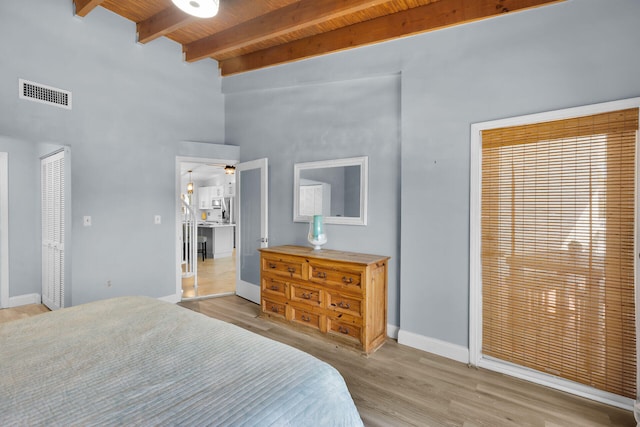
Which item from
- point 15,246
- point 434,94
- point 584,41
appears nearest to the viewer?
point 584,41

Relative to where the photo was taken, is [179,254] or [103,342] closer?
[103,342]

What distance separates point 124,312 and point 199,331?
60cm

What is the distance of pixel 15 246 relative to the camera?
402cm

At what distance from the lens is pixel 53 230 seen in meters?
3.73

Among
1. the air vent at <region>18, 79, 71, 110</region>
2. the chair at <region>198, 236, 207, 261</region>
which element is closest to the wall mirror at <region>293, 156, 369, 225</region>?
the air vent at <region>18, 79, 71, 110</region>

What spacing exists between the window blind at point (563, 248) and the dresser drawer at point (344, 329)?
1058 millimetres

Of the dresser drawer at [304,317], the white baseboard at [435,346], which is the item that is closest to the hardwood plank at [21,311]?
the dresser drawer at [304,317]

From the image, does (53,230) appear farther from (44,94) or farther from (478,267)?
(478,267)

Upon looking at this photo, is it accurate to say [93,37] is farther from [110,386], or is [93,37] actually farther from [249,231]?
[110,386]

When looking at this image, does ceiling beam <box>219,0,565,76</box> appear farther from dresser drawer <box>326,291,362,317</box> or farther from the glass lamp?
dresser drawer <box>326,291,362,317</box>

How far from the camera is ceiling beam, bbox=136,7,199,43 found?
3180mm

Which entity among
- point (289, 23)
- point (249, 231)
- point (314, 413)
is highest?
point (289, 23)

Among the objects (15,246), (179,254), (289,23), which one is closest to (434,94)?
(289,23)

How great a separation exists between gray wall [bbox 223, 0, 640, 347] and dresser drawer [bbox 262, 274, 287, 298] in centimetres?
69
